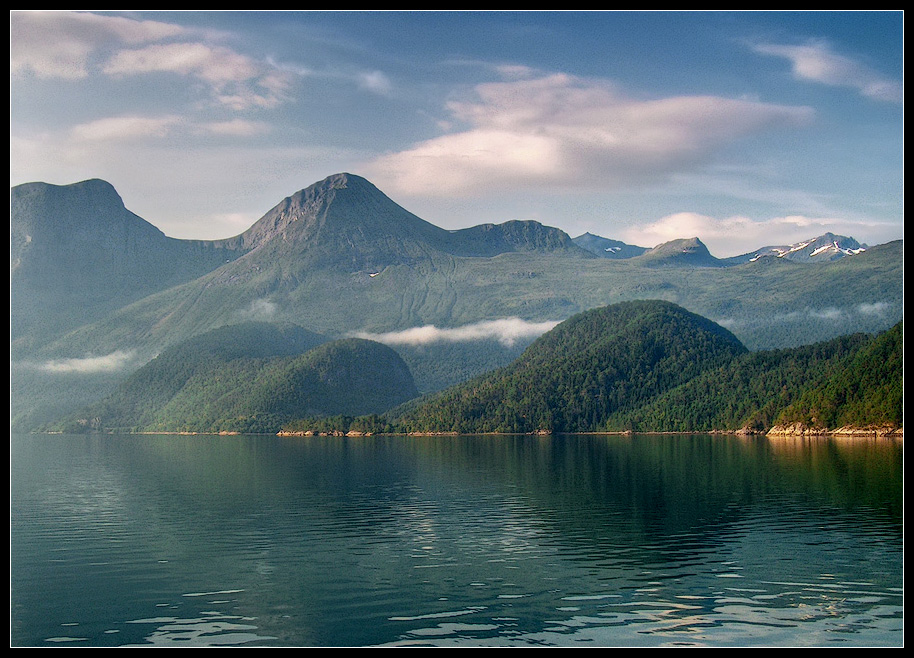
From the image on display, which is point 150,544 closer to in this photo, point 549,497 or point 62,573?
point 62,573

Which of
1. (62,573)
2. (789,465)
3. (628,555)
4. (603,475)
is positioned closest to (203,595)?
(62,573)

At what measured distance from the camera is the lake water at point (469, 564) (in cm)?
4634

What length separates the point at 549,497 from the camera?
10444 cm

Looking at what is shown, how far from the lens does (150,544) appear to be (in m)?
74.0

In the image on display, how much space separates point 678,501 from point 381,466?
79.2m

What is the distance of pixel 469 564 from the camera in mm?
62812

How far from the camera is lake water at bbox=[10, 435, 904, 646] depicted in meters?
46.3

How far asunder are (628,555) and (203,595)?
27.7 m

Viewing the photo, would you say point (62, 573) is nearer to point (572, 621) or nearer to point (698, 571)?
point (572, 621)

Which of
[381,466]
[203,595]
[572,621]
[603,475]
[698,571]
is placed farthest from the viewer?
[381,466]

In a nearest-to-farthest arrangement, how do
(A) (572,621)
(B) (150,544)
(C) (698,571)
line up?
(A) (572,621), (C) (698,571), (B) (150,544)

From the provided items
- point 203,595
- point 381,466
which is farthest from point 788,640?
point 381,466

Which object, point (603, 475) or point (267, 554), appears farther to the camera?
point (603, 475)
